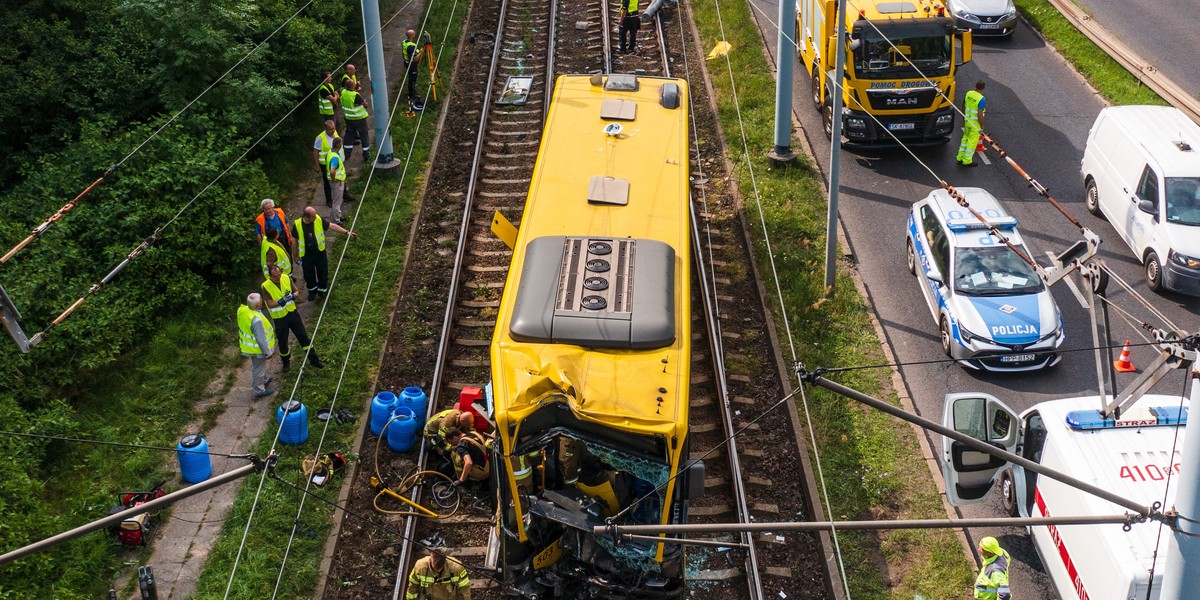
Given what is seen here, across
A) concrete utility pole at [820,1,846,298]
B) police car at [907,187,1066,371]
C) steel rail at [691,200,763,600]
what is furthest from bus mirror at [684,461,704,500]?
concrete utility pole at [820,1,846,298]

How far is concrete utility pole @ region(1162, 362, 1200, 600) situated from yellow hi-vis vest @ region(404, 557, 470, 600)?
6823mm

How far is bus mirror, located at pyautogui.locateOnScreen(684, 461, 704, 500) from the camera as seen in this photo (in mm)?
10570

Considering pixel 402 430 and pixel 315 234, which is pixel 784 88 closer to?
pixel 315 234

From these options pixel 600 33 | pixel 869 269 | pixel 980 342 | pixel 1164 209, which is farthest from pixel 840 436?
pixel 600 33

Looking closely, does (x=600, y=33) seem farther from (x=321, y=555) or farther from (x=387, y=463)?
(x=321, y=555)

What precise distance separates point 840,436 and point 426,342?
6.25 meters

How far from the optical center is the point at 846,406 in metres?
15.6

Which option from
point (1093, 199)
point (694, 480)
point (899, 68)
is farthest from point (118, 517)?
point (1093, 199)

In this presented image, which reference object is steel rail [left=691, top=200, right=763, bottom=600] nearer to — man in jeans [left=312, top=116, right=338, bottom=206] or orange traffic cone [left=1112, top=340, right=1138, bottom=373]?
orange traffic cone [left=1112, top=340, right=1138, bottom=373]

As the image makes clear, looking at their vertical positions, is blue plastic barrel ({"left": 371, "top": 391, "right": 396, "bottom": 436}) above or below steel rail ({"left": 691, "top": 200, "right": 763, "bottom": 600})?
above

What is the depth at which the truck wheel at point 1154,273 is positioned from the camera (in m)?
17.8

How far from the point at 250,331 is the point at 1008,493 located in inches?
401

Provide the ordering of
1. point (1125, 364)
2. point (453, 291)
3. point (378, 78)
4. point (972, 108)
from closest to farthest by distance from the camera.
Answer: point (1125, 364) → point (453, 291) → point (378, 78) → point (972, 108)

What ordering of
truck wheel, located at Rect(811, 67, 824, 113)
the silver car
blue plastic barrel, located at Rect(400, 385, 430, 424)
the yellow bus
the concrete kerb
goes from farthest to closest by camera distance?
the silver car → truck wheel, located at Rect(811, 67, 824, 113) → blue plastic barrel, located at Rect(400, 385, 430, 424) → the concrete kerb → the yellow bus
